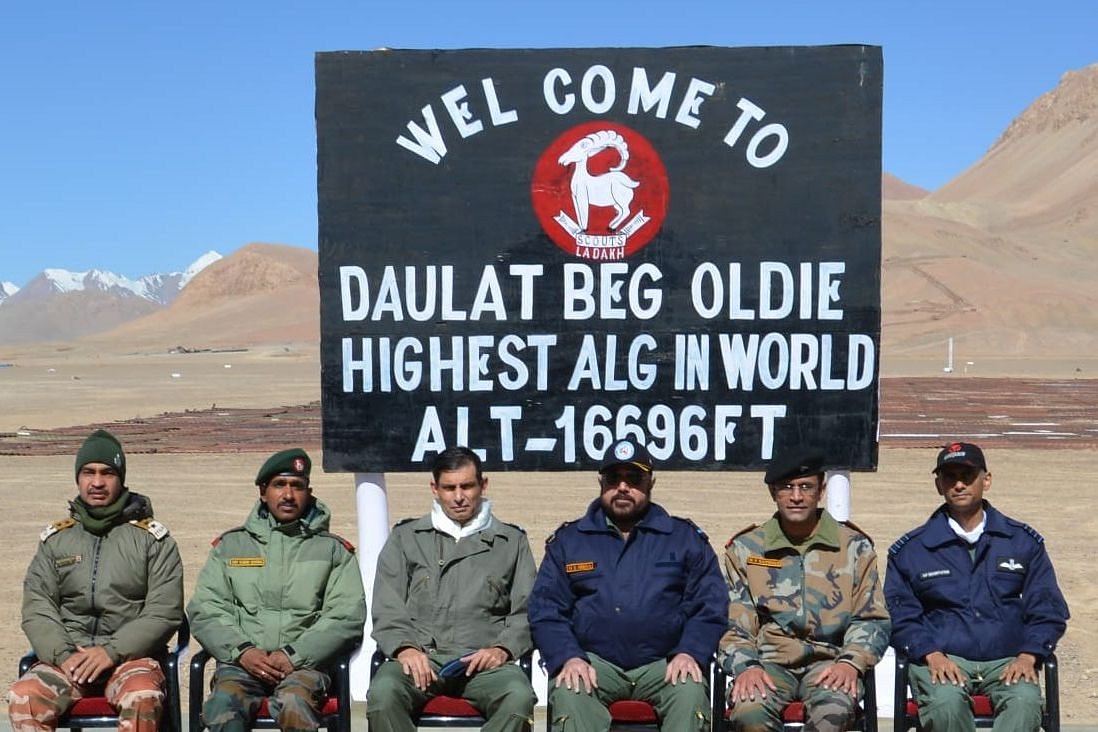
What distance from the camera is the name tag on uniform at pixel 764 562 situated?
15.8 ft

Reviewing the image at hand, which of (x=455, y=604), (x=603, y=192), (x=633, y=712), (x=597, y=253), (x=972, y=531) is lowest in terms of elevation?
(x=633, y=712)

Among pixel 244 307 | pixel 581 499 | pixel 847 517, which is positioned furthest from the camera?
pixel 244 307

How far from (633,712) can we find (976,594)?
1.33m

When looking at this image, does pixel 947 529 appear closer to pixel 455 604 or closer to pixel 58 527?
pixel 455 604

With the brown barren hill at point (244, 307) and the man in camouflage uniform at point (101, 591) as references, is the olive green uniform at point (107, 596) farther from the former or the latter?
the brown barren hill at point (244, 307)

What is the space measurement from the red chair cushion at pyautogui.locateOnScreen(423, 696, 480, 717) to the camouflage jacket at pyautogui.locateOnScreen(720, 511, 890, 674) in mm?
926

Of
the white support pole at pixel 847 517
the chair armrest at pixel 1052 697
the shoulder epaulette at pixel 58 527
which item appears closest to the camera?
the chair armrest at pixel 1052 697

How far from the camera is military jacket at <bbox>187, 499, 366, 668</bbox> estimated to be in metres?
4.83

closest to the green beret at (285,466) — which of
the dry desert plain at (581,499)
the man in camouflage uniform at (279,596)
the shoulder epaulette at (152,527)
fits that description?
the man in camouflage uniform at (279,596)

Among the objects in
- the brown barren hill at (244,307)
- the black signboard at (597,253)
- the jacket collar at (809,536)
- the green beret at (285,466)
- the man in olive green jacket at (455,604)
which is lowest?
the man in olive green jacket at (455,604)

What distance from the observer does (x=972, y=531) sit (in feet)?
15.9

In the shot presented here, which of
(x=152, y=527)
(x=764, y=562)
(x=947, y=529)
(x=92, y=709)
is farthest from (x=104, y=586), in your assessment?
(x=947, y=529)

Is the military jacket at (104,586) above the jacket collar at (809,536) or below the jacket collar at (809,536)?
below

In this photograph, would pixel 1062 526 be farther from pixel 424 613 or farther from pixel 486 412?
pixel 424 613
